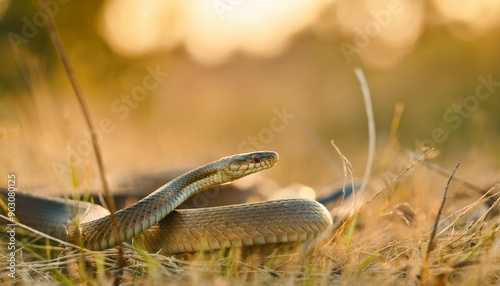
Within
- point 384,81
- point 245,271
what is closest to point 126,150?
point 245,271

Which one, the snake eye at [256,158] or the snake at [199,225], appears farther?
the snake eye at [256,158]

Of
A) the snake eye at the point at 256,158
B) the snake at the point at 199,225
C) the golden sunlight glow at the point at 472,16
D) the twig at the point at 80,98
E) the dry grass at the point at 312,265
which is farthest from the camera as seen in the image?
the golden sunlight glow at the point at 472,16

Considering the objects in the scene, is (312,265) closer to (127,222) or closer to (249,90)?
(127,222)

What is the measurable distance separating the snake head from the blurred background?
2.77 m

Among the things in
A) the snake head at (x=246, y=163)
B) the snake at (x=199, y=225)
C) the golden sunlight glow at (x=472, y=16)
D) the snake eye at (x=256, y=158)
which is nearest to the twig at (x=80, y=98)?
the snake at (x=199, y=225)

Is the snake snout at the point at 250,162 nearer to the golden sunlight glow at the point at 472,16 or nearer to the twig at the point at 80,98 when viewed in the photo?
the twig at the point at 80,98

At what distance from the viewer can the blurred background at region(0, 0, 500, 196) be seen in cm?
974

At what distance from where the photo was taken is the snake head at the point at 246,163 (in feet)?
16.0

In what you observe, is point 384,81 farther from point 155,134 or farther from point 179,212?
point 179,212

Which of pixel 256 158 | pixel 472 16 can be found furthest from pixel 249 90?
pixel 256 158

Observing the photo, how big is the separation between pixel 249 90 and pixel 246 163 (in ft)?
73.5

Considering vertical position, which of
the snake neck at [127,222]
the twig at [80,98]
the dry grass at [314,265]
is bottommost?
the dry grass at [314,265]

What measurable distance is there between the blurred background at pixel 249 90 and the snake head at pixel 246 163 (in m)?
2.77

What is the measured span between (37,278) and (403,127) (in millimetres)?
18524
